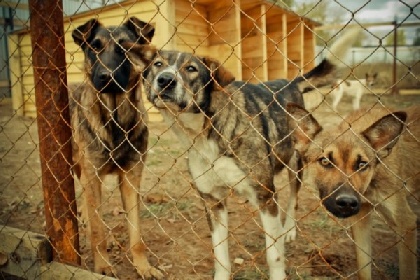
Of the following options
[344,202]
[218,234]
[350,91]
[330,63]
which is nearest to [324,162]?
[344,202]

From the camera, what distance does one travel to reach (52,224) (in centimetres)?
240

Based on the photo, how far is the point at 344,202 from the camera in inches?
82.1

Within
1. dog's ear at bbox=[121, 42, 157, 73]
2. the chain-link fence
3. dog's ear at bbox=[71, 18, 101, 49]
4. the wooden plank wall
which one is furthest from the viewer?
the wooden plank wall

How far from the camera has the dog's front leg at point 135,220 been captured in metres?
2.83

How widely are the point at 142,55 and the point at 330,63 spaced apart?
2.02 meters

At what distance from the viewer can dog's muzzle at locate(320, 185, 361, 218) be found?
2.08m

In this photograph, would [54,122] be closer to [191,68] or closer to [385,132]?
[191,68]

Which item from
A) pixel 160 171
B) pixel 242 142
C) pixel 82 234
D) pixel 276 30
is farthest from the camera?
→ pixel 276 30

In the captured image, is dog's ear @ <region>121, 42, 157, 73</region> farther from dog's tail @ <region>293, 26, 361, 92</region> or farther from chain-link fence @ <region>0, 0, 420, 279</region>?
dog's tail @ <region>293, 26, 361, 92</region>

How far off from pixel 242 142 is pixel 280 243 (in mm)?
861

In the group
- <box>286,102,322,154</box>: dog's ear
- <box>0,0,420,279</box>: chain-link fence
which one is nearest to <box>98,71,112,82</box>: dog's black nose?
<box>0,0,420,279</box>: chain-link fence

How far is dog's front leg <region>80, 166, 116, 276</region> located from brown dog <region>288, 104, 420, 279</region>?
162 centimetres

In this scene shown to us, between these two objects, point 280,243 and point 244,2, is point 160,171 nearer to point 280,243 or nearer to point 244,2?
point 280,243

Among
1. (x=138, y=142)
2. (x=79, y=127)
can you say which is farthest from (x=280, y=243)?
(x=79, y=127)
